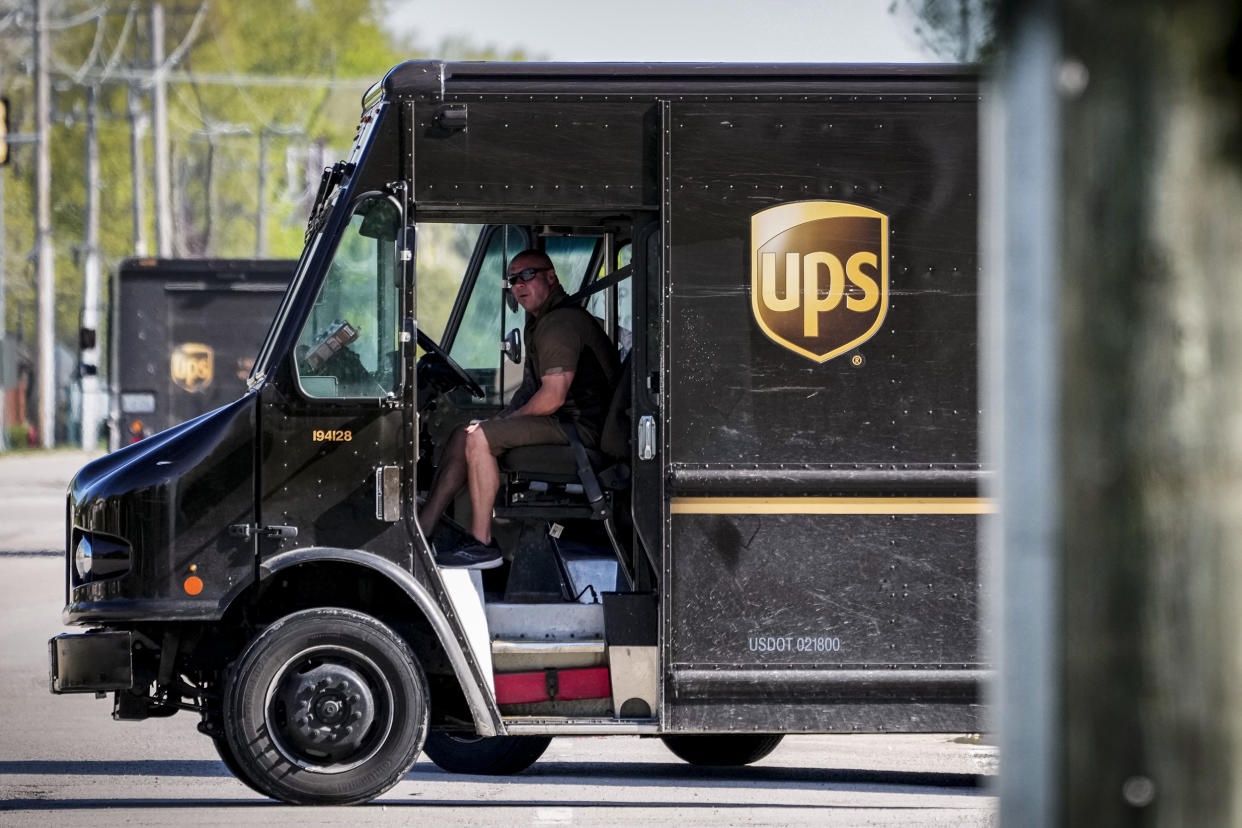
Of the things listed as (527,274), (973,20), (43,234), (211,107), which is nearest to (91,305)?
(43,234)

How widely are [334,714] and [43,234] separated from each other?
4086cm

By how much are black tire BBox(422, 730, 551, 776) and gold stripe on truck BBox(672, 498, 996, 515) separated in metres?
1.75

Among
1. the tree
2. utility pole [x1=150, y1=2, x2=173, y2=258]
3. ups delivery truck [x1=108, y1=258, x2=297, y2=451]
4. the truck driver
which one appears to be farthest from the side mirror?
the tree

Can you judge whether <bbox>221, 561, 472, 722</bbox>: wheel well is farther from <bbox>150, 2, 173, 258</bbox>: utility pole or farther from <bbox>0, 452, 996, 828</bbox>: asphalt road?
<bbox>150, 2, 173, 258</bbox>: utility pole

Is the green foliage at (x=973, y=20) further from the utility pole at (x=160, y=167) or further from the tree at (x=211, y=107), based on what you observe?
the tree at (x=211, y=107)

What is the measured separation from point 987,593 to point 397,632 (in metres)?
2.20

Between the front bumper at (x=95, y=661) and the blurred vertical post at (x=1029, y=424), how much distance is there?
5.22 metres

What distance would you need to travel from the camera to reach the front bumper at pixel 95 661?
23.1 feet

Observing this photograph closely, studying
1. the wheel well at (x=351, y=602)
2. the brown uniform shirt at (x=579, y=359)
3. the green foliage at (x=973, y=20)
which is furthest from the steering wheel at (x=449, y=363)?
the green foliage at (x=973, y=20)

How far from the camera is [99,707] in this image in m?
10.7

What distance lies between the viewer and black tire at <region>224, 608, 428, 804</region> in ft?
23.3

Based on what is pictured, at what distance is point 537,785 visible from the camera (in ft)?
26.6

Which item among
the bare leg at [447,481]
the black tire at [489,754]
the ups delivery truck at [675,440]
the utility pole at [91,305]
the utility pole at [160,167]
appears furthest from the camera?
the utility pole at [160,167]

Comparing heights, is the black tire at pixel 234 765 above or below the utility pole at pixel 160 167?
below
